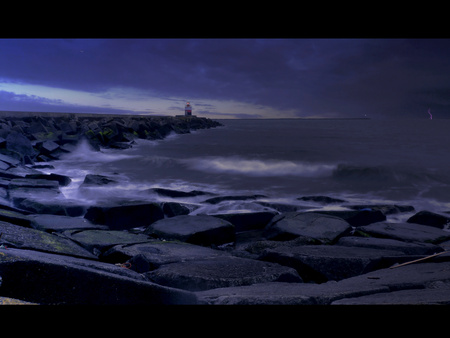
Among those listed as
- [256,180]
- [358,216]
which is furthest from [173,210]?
[256,180]

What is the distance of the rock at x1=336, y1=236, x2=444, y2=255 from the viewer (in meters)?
3.10

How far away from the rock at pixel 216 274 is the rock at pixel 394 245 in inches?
43.2

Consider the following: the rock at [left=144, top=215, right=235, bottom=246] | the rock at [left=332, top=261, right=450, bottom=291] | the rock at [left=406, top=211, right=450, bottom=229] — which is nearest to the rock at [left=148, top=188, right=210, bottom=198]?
the rock at [left=144, top=215, right=235, bottom=246]

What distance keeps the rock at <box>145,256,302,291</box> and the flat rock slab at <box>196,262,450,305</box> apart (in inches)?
4.9

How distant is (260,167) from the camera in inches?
440

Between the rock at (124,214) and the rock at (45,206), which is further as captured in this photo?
the rock at (45,206)

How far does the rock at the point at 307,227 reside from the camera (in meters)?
3.57

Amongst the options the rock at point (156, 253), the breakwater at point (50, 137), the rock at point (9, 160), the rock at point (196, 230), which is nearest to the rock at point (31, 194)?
the rock at point (196, 230)

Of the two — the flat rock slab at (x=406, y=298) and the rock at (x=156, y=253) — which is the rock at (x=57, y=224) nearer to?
the rock at (x=156, y=253)

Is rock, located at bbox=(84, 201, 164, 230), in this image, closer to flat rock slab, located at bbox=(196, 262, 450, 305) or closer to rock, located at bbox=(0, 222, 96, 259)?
rock, located at bbox=(0, 222, 96, 259)

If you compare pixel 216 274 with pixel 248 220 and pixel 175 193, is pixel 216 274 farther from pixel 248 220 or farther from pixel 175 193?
pixel 175 193

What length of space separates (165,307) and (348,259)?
1798 millimetres
